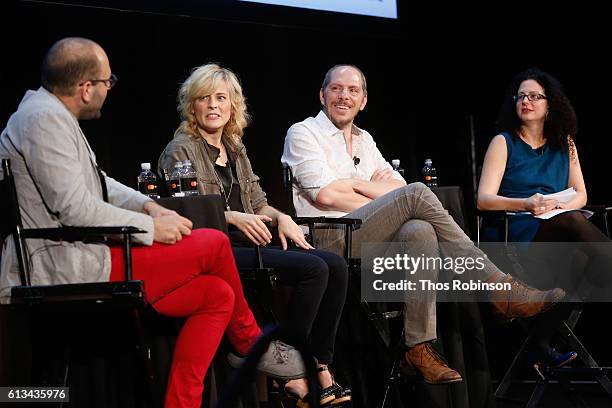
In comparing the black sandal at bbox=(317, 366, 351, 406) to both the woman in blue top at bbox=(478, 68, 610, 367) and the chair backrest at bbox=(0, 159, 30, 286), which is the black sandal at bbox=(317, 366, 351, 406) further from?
the woman in blue top at bbox=(478, 68, 610, 367)

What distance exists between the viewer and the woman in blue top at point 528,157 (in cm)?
390

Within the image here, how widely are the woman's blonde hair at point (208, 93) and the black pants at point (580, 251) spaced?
4.85 ft

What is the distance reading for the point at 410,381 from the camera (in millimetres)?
3348

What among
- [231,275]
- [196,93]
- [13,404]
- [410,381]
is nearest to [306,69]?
[196,93]

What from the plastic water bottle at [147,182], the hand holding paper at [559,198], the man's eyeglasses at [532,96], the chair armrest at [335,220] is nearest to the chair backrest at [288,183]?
the chair armrest at [335,220]

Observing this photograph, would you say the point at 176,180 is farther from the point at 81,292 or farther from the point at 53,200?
the point at 81,292

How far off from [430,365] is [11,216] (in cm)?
165

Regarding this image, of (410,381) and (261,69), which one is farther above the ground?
(261,69)

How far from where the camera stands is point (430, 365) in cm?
314

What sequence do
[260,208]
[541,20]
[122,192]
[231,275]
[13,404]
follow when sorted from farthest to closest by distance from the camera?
[541,20]
[260,208]
[122,192]
[231,275]
[13,404]

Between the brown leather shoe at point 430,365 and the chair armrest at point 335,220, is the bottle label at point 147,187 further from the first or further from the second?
the brown leather shoe at point 430,365

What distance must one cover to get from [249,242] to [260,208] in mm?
266

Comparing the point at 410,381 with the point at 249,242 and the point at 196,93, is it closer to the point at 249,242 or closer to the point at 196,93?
the point at 249,242

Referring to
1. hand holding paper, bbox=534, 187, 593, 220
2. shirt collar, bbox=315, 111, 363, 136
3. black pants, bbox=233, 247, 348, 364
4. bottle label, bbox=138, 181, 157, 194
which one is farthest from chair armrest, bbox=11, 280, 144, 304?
hand holding paper, bbox=534, 187, 593, 220
